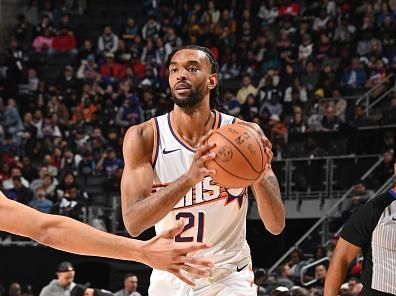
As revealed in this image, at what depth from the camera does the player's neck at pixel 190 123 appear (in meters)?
5.83

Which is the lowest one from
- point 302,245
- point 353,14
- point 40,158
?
point 302,245

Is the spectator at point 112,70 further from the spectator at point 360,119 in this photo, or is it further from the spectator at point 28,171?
the spectator at point 360,119

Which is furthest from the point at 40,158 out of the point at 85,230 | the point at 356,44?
the point at 85,230

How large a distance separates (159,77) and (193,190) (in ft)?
50.5

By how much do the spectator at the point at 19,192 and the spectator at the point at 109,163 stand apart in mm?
1743

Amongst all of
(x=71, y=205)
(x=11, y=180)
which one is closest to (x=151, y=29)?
(x=11, y=180)

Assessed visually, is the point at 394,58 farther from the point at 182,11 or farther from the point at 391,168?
the point at 182,11

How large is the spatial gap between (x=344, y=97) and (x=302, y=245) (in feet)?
10.6

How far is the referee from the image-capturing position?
633 cm

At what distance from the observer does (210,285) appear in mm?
5539

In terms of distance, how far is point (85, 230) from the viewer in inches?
133

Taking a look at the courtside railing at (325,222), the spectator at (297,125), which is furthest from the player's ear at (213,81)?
the spectator at (297,125)

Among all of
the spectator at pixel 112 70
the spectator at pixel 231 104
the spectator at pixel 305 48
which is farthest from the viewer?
the spectator at pixel 112 70

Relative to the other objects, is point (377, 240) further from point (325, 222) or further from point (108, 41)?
point (108, 41)
